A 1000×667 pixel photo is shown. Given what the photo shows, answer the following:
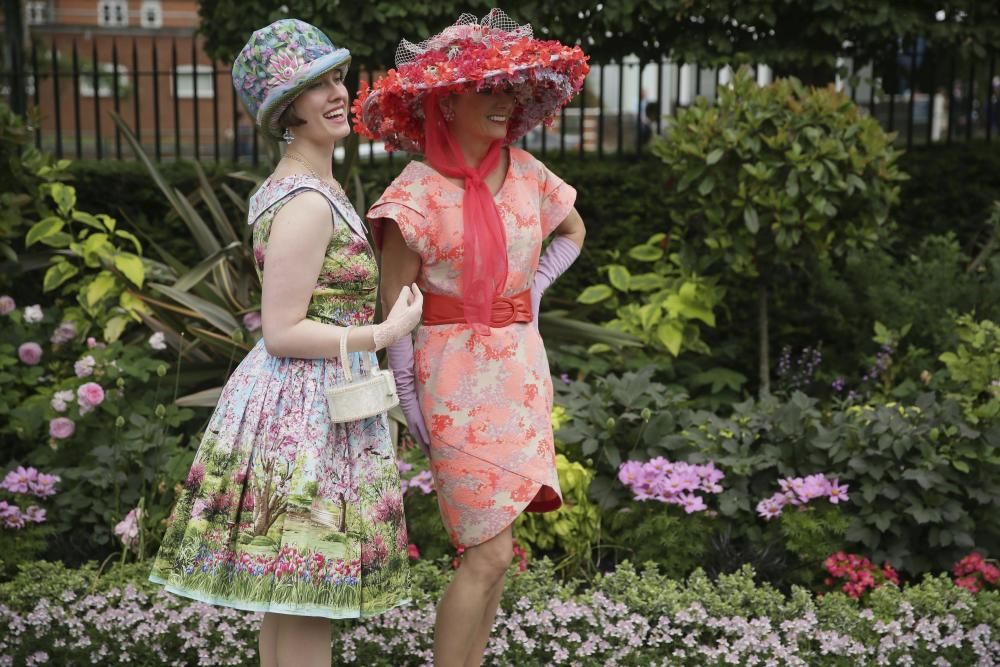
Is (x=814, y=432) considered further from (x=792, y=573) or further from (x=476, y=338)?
(x=476, y=338)

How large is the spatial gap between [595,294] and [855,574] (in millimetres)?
2102

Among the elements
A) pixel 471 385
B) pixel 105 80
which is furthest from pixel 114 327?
pixel 105 80

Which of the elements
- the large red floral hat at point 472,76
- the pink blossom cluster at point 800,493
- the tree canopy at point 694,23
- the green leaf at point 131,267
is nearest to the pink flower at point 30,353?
the green leaf at point 131,267

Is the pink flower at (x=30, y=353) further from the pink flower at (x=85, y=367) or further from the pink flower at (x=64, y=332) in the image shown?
the pink flower at (x=85, y=367)

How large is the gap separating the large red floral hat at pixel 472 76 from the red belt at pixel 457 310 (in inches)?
16.4

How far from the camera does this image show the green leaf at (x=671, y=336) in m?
5.26

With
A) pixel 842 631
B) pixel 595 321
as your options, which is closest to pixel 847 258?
pixel 595 321

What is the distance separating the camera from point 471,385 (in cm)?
Answer: 291

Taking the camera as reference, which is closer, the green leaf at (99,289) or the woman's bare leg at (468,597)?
the woman's bare leg at (468,597)

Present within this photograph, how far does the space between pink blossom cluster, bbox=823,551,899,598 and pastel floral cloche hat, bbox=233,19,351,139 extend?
7.65 ft

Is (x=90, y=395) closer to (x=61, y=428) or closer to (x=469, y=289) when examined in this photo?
(x=61, y=428)

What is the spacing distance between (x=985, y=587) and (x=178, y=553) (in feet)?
8.58

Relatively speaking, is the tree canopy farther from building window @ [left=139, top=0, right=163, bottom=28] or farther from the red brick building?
building window @ [left=139, top=0, right=163, bottom=28]

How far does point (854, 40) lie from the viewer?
6453mm
